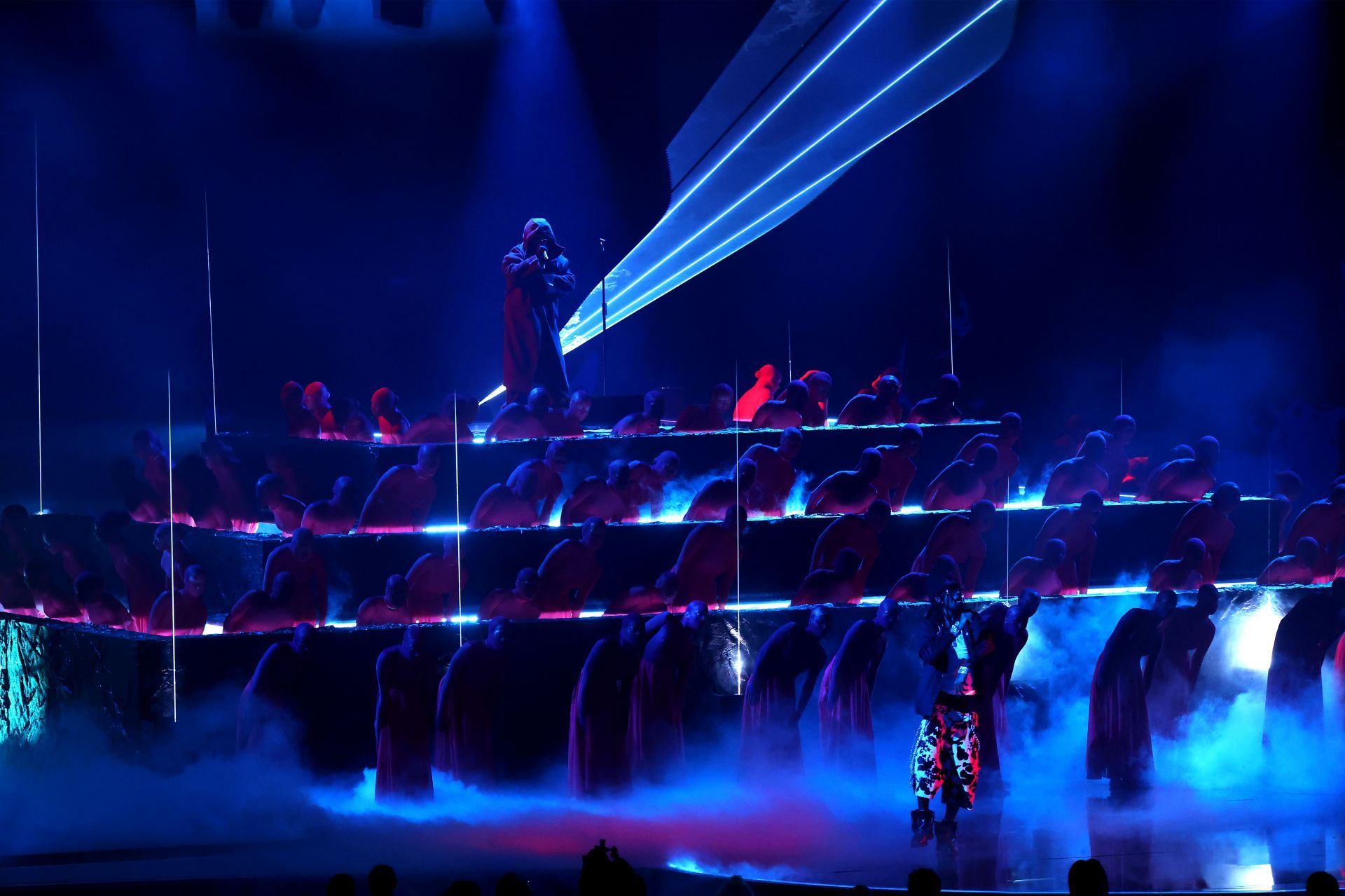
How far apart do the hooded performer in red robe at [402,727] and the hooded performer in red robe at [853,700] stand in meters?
2.02

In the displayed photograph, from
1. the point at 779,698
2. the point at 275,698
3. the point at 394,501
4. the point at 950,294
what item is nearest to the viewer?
the point at 275,698

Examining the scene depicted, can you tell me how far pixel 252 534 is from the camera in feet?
24.6

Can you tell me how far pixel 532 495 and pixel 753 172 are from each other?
405cm

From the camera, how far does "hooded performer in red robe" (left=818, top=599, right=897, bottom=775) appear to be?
7.01 metres

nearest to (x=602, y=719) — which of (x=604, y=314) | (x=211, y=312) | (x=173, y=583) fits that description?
(x=173, y=583)

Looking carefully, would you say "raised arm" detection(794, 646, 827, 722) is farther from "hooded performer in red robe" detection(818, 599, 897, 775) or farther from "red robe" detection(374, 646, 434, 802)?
"red robe" detection(374, 646, 434, 802)

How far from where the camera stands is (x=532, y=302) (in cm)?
884

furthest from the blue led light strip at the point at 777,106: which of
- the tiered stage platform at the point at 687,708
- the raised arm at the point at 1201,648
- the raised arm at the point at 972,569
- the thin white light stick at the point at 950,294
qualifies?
the raised arm at the point at 1201,648

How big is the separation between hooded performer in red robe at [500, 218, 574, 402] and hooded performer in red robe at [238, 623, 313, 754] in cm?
259

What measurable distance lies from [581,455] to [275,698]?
2.40m

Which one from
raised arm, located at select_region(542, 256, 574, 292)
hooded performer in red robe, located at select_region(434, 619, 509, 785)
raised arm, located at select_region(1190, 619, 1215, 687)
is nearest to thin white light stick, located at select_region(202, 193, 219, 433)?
raised arm, located at select_region(542, 256, 574, 292)

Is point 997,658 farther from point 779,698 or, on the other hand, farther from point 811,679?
point 779,698

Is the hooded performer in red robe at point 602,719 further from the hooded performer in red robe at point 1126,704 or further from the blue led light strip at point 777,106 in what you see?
the blue led light strip at point 777,106

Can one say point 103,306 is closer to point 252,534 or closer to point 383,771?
point 252,534
